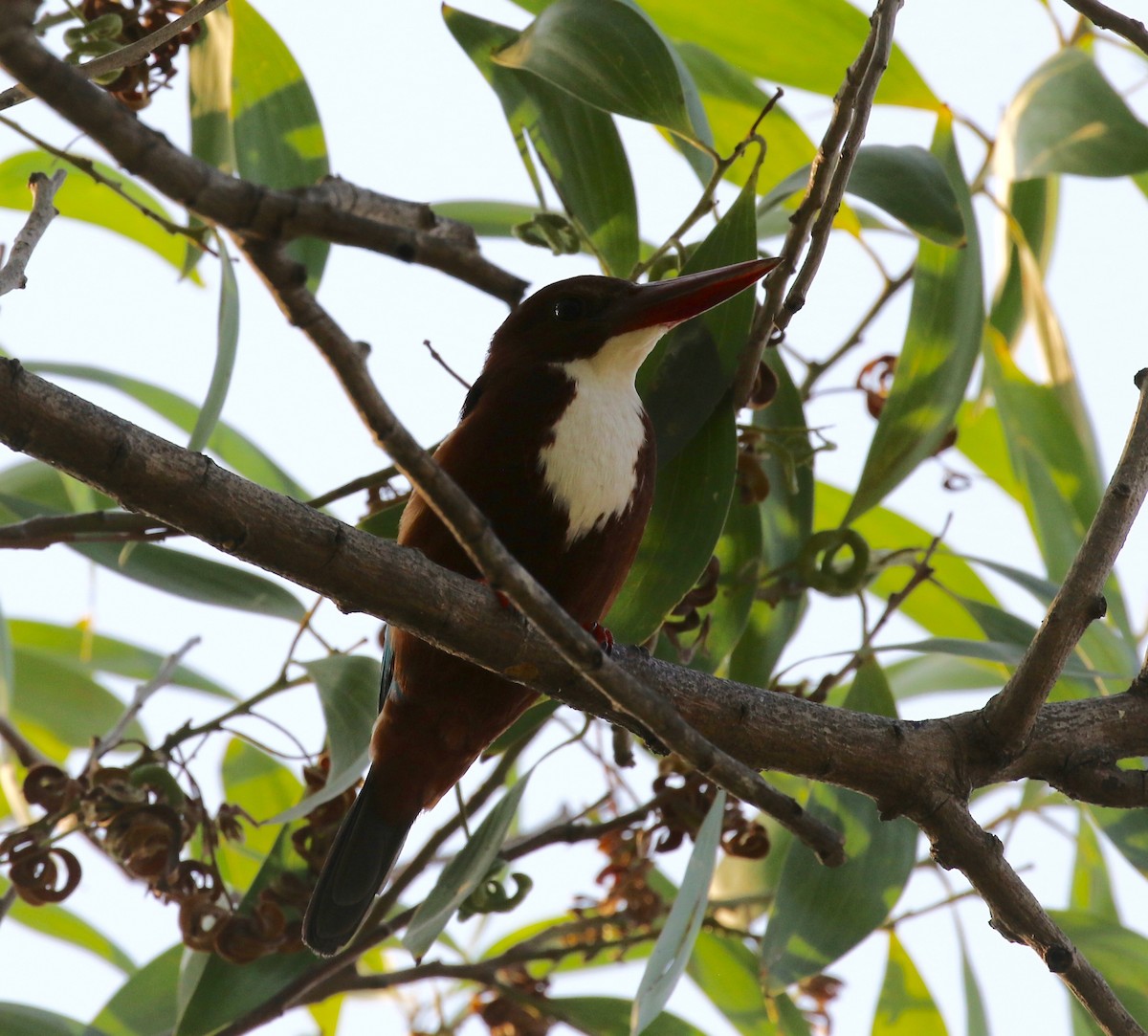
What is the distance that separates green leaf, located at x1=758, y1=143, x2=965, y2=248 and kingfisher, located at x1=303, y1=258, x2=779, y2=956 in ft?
0.83

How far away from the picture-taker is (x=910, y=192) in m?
1.98

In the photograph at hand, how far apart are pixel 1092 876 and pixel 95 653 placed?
2.34m

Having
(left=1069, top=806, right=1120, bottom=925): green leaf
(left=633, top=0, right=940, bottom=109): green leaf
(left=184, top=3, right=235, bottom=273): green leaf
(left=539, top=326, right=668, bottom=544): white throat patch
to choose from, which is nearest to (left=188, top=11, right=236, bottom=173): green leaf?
(left=184, top=3, right=235, bottom=273): green leaf

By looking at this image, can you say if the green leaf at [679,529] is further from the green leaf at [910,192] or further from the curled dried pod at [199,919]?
the curled dried pod at [199,919]

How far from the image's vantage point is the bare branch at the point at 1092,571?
161cm

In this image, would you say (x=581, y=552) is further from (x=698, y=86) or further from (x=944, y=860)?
(x=698, y=86)

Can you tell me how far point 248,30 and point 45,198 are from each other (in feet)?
2.94

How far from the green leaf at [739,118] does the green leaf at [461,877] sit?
1241 mm

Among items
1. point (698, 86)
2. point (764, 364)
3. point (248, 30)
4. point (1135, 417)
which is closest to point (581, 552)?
point (764, 364)

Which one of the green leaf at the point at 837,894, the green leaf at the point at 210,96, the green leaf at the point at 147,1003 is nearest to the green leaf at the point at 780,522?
the green leaf at the point at 837,894

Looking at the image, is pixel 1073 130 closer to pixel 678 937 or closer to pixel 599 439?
pixel 599 439

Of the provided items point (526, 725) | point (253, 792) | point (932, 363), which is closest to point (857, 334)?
point (932, 363)

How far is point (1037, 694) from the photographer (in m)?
1.71

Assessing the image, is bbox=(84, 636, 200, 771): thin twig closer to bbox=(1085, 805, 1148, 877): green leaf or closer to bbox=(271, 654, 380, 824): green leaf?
bbox=(271, 654, 380, 824): green leaf
